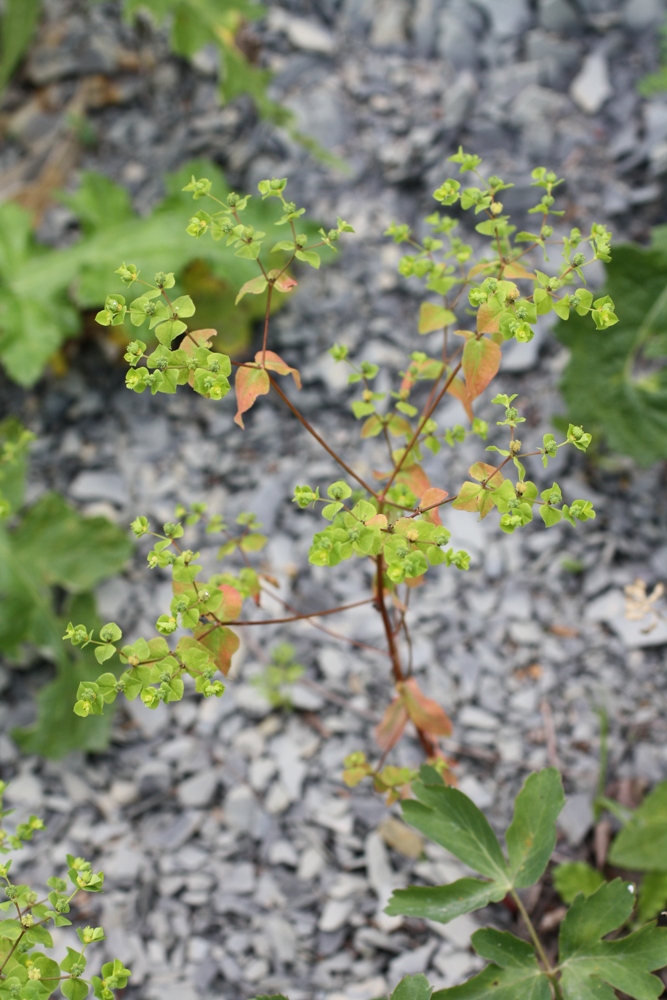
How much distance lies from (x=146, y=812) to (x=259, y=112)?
227 centimetres

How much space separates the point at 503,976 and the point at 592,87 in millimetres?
2659

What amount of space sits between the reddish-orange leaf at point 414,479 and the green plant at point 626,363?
3.20ft

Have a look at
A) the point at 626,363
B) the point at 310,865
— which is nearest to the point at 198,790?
the point at 310,865

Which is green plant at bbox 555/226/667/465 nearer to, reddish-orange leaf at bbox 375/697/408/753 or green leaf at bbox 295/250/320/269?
reddish-orange leaf at bbox 375/697/408/753

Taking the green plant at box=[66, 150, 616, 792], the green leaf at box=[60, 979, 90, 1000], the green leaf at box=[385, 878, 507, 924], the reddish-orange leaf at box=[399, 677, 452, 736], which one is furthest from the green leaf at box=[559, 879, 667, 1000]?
the green leaf at box=[60, 979, 90, 1000]

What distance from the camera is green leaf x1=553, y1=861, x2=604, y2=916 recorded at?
188 centimetres

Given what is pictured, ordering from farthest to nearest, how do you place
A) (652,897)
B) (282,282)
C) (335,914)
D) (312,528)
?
1. (312,528)
2. (335,914)
3. (652,897)
4. (282,282)

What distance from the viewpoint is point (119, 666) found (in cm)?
242

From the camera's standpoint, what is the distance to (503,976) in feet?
4.76

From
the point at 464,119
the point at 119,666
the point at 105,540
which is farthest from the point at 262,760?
→ the point at 464,119

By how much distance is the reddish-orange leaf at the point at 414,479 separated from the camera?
1538mm

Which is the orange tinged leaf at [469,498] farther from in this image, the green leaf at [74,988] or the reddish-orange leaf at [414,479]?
the green leaf at [74,988]

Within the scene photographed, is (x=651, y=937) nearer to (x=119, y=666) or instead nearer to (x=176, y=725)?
(x=176, y=725)

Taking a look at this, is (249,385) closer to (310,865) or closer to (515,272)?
(515,272)
